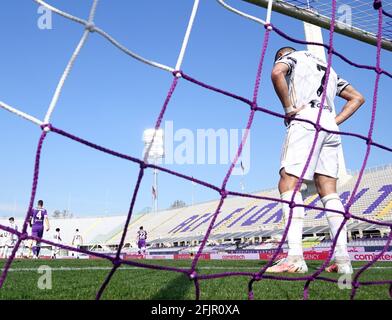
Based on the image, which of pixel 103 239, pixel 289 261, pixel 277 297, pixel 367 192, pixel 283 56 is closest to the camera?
pixel 277 297

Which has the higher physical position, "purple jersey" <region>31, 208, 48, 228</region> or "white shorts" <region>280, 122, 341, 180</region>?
"purple jersey" <region>31, 208, 48, 228</region>

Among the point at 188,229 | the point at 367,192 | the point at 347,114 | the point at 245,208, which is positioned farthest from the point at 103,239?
the point at 347,114

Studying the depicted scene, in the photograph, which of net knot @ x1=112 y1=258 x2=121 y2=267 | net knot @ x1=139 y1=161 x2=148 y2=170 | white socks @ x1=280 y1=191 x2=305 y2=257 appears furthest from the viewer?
white socks @ x1=280 y1=191 x2=305 y2=257

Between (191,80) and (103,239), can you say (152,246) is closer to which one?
(103,239)

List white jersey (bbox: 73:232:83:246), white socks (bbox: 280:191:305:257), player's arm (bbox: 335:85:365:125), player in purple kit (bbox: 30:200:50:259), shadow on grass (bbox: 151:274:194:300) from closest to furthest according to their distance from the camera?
shadow on grass (bbox: 151:274:194:300) < white socks (bbox: 280:191:305:257) < player's arm (bbox: 335:85:365:125) < player in purple kit (bbox: 30:200:50:259) < white jersey (bbox: 73:232:83:246)

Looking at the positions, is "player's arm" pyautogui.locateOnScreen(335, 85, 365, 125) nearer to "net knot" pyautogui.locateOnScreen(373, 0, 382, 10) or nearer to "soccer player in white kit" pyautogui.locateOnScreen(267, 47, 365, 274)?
"soccer player in white kit" pyautogui.locateOnScreen(267, 47, 365, 274)

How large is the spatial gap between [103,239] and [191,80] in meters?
39.0

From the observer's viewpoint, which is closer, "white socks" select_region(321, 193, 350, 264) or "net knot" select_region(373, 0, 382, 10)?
"white socks" select_region(321, 193, 350, 264)

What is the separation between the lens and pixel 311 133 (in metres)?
3.05

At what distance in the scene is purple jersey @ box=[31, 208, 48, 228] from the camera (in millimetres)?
10102
